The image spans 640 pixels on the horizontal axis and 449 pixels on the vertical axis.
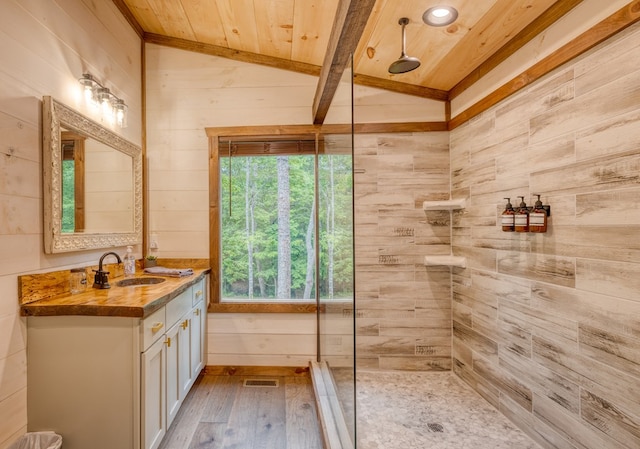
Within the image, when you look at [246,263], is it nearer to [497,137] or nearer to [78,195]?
[78,195]

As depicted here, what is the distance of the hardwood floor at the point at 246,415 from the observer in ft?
5.93

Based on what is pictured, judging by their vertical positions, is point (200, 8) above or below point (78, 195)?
above

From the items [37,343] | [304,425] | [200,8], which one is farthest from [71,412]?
[200,8]

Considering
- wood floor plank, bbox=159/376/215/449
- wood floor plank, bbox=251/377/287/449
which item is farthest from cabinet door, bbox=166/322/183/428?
wood floor plank, bbox=251/377/287/449

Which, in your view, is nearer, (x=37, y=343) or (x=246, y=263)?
(x=37, y=343)

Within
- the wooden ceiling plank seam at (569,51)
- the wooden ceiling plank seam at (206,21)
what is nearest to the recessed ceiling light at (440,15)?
the wooden ceiling plank seam at (569,51)

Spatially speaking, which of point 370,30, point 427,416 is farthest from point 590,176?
point 427,416

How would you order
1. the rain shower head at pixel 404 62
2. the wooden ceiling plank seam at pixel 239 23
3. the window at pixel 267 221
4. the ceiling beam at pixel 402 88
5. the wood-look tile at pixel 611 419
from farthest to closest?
the window at pixel 267 221 → the ceiling beam at pixel 402 88 → the wooden ceiling plank seam at pixel 239 23 → the rain shower head at pixel 404 62 → the wood-look tile at pixel 611 419

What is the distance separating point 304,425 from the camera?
1970 millimetres

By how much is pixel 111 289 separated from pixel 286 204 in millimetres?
A: 1472

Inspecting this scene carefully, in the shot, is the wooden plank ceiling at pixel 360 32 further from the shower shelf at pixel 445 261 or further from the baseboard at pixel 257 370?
the baseboard at pixel 257 370

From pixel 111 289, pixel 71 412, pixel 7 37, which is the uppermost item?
pixel 7 37

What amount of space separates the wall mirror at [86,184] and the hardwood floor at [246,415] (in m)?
1.28

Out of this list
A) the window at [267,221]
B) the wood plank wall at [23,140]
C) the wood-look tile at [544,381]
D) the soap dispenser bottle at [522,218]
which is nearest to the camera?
the wood plank wall at [23,140]
